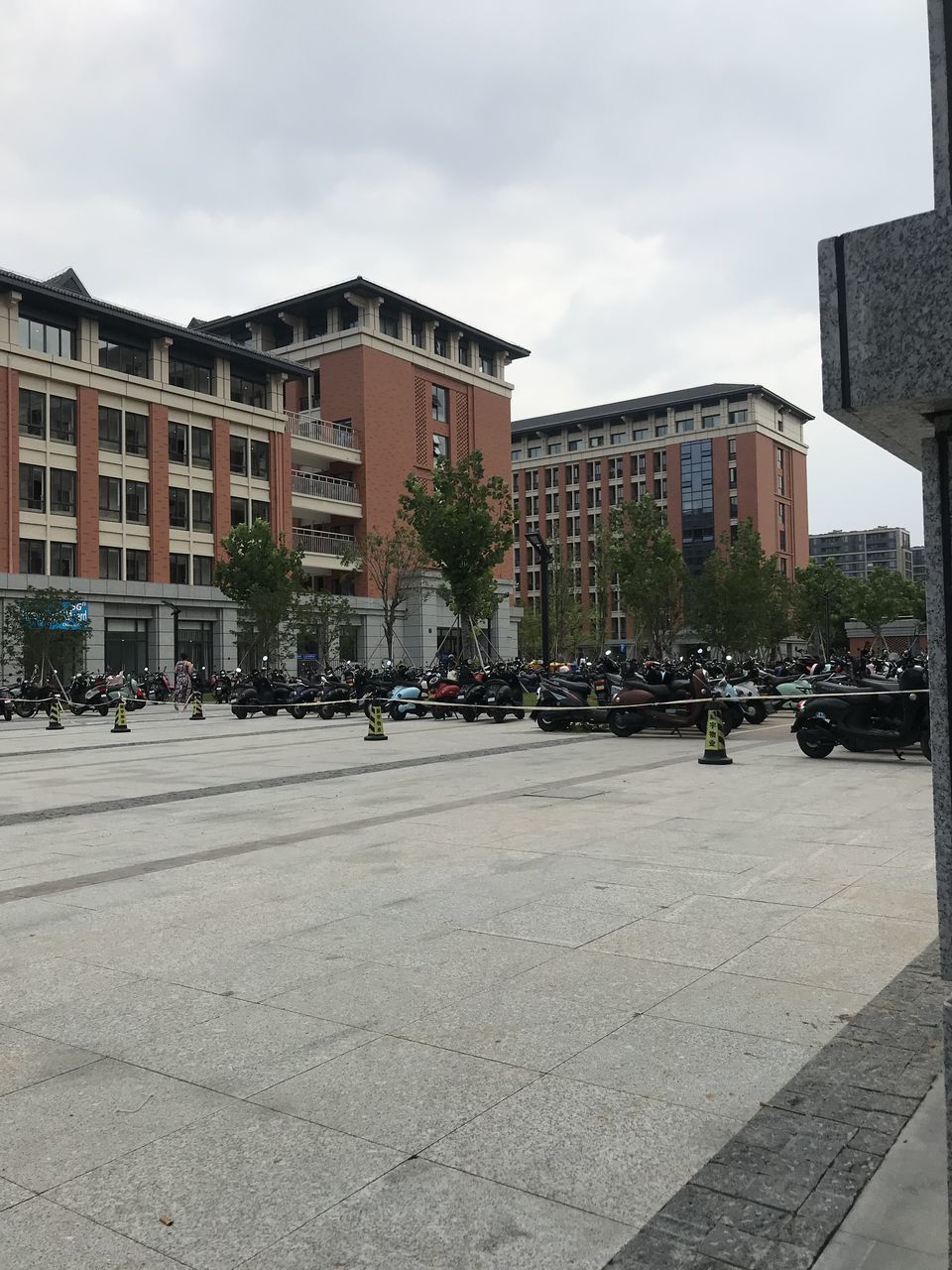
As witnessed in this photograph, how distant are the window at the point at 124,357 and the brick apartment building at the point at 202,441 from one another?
7 cm

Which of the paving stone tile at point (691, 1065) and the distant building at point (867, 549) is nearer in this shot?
the paving stone tile at point (691, 1065)

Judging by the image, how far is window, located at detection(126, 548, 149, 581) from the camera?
144ft

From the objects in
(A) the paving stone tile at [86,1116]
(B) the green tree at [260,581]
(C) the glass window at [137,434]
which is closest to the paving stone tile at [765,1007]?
(A) the paving stone tile at [86,1116]

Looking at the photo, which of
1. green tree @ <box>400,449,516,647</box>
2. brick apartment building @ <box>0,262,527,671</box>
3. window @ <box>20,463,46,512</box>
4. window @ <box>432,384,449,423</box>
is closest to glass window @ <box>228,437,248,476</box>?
brick apartment building @ <box>0,262,527,671</box>

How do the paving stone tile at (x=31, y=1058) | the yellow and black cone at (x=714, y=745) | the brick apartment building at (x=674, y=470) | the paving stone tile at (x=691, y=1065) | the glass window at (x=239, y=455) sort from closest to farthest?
the paving stone tile at (x=691, y=1065) → the paving stone tile at (x=31, y=1058) → the yellow and black cone at (x=714, y=745) → the glass window at (x=239, y=455) → the brick apartment building at (x=674, y=470)

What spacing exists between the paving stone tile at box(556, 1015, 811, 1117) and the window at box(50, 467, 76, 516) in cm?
4147

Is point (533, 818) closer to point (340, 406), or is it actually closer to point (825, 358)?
point (825, 358)

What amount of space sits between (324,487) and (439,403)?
1092cm

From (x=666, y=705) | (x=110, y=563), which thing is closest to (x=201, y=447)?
(x=110, y=563)

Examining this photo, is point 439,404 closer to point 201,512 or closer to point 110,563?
point 201,512

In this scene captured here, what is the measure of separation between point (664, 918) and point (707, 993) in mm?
1208

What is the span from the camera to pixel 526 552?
103 meters

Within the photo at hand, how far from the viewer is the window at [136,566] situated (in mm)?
43781

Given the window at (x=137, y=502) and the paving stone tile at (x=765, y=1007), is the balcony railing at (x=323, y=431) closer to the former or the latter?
the window at (x=137, y=502)
